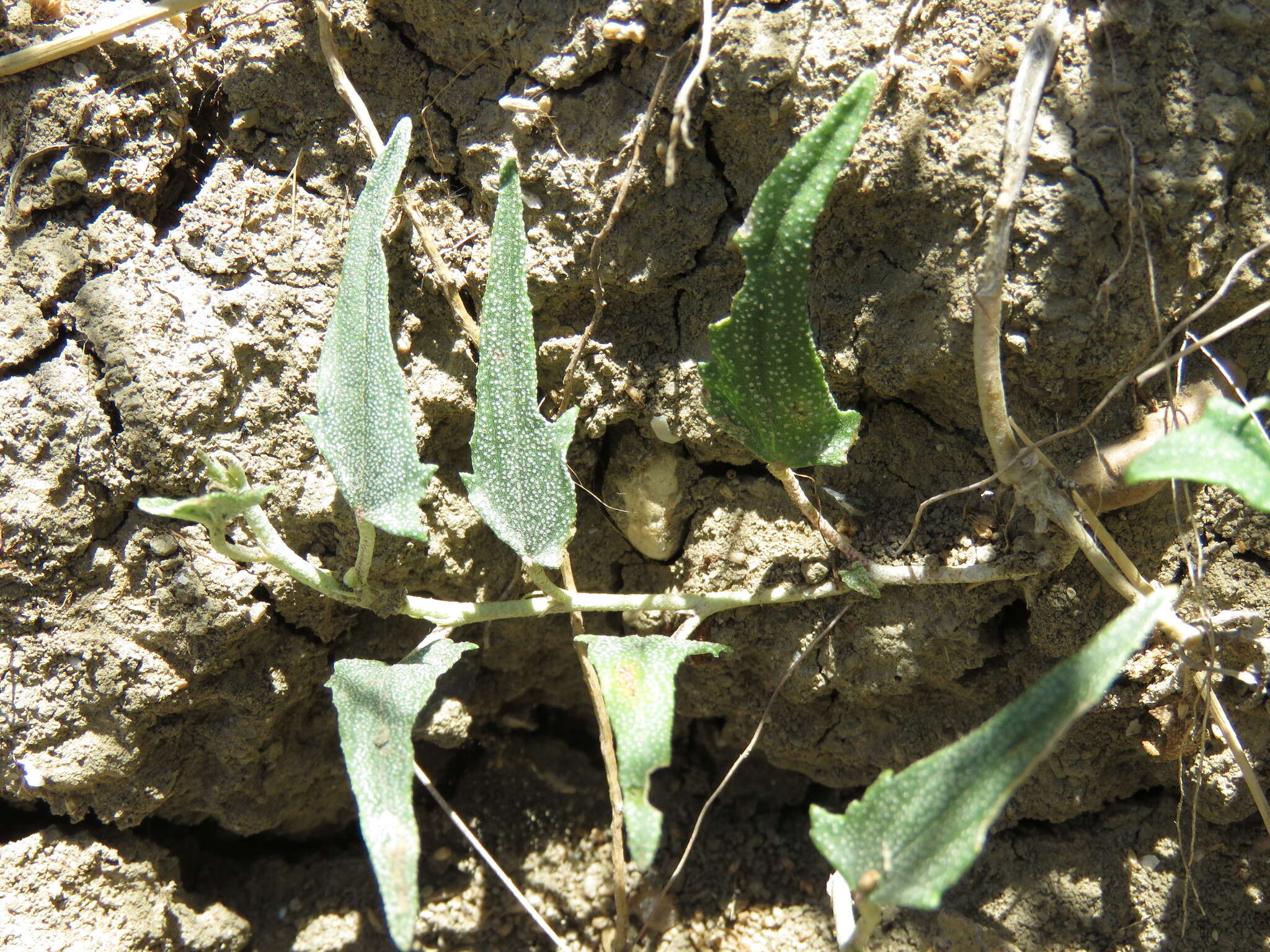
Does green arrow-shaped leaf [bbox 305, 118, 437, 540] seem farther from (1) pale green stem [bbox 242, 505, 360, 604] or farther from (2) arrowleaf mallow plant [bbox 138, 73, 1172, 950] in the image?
(1) pale green stem [bbox 242, 505, 360, 604]

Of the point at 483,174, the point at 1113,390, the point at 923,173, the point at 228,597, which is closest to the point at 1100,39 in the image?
the point at 923,173

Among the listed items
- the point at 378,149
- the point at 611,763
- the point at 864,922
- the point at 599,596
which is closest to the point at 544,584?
the point at 599,596

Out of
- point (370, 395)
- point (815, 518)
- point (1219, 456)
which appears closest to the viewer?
point (1219, 456)

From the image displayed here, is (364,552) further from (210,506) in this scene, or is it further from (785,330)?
(785,330)

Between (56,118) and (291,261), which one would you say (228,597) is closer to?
(291,261)

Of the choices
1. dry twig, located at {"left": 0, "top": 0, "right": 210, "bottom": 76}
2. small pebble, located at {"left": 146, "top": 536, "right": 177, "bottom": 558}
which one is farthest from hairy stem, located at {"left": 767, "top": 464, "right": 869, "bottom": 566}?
dry twig, located at {"left": 0, "top": 0, "right": 210, "bottom": 76}

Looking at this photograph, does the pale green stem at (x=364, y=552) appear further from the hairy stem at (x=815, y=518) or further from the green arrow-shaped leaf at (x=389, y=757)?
the hairy stem at (x=815, y=518)
